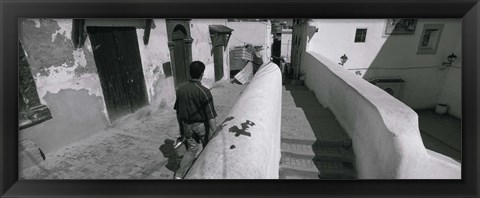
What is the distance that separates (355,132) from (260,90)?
2078 millimetres

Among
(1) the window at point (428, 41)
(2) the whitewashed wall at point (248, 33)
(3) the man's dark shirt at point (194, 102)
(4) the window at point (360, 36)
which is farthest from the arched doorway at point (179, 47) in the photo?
(1) the window at point (428, 41)

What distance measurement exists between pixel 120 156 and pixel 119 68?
252 cm

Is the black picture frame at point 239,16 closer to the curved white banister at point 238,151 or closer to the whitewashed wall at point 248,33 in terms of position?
the curved white banister at point 238,151

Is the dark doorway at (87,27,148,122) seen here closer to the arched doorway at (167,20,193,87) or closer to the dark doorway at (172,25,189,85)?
the arched doorway at (167,20,193,87)

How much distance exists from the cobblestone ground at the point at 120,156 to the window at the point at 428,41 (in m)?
12.0

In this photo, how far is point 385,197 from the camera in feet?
6.46

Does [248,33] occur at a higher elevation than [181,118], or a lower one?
higher

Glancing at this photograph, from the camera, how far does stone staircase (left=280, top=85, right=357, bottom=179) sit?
13.2 ft

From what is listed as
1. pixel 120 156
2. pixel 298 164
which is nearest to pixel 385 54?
pixel 298 164

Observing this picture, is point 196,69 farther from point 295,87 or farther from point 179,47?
point 295,87

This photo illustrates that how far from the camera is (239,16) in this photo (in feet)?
5.85

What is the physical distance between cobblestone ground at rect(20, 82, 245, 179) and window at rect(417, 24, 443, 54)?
1204cm

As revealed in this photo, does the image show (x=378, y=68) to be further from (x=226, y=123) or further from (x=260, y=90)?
(x=226, y=123)

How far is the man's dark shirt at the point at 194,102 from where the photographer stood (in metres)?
2.82
